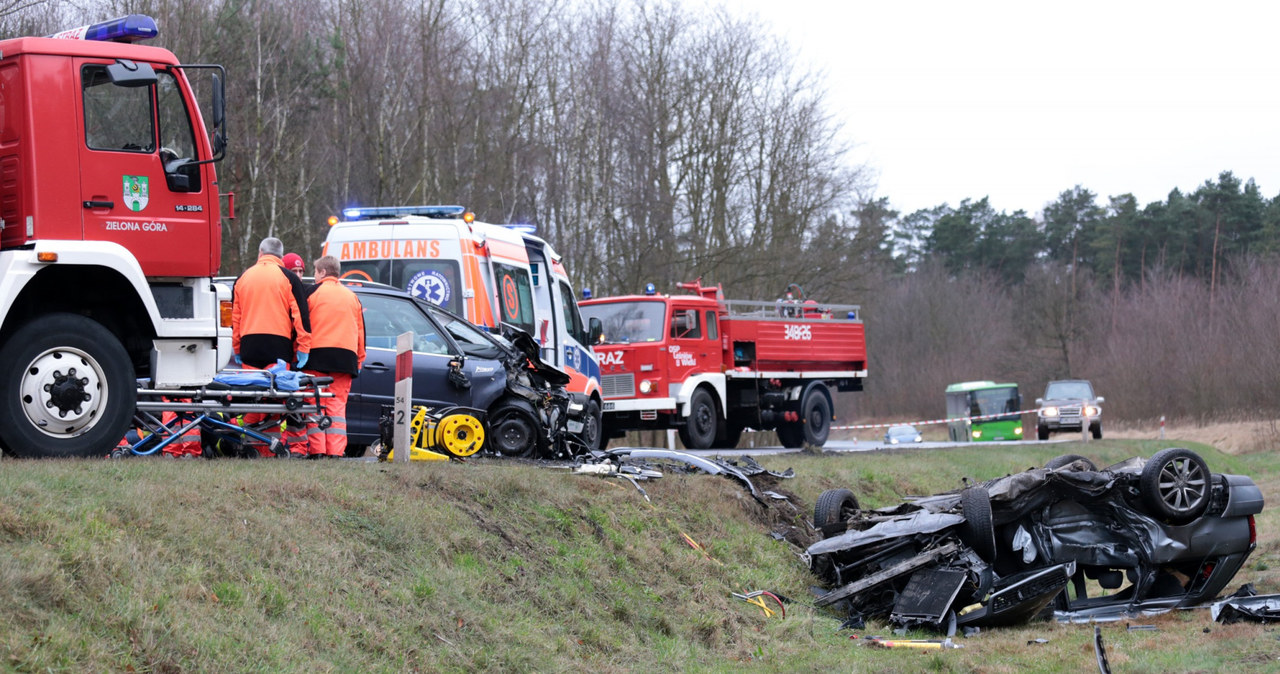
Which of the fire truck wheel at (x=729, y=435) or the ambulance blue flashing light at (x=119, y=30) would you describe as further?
the fire truck wheel at (x=729, y=435)

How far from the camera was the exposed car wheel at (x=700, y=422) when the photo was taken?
824 inches

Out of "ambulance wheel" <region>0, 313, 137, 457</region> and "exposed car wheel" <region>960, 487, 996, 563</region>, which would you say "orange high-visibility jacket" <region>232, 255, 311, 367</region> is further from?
"exposed car wheel" <region>960, 487, 996, 563</region>

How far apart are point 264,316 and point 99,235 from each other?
169cm

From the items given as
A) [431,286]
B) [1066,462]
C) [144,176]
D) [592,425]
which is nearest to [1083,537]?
[1066,462]

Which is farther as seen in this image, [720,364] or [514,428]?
[720,364]

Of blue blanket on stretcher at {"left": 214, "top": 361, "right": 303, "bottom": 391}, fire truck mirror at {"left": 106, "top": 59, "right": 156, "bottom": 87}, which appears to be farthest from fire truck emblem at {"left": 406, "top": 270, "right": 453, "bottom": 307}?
fire truck mirror at {"left": 106, "top": 59, "right": 156, "bottom": 87}

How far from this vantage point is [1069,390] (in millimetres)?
36719

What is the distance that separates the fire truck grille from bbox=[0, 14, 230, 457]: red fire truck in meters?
11.9

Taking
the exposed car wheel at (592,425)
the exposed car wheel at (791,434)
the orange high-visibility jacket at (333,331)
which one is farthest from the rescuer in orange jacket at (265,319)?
the exposed car wheel at (791,434)

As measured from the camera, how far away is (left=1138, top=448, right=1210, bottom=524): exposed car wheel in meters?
9.70

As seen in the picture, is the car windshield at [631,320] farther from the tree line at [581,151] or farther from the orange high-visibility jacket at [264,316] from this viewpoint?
the orange high-visibility jacket at [264,316]

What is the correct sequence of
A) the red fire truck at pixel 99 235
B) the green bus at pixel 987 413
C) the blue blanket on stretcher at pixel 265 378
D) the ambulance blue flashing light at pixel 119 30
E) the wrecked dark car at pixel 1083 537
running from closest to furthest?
the red fire truck at pixel 99 235 → the ambulance blue flashing light at pixel 119 30 → the blue blanket on stretcher at pixel 265 378 → the wrecked dark car at pixel 1083 537 → the green bus at pixel 987 413

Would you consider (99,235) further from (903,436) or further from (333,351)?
(903,436)

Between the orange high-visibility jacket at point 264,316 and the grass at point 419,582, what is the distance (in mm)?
1449
